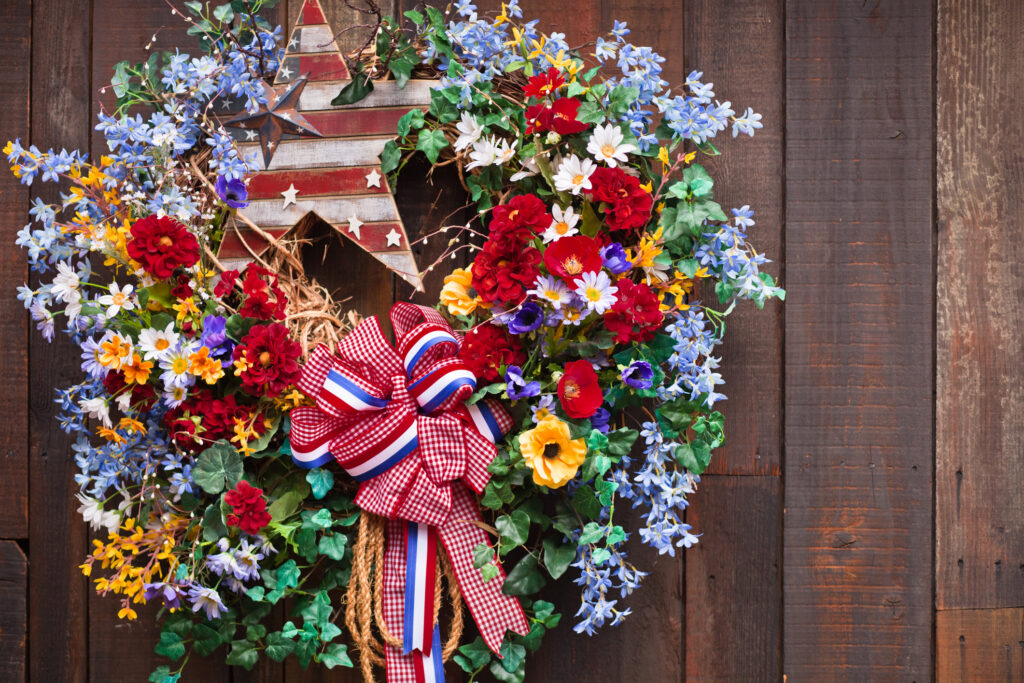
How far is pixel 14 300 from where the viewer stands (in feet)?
4.63

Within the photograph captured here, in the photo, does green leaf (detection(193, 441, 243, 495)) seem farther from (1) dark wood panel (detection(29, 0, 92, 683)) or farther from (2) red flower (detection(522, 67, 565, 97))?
(2) red flower (detection(522, 67, 565, 97))

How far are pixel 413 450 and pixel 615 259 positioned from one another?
0.42 meters

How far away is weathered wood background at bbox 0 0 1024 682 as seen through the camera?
1357mm

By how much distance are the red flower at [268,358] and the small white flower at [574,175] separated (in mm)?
470

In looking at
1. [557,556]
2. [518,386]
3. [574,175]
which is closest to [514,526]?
[557,556]

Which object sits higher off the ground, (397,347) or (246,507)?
(397,347)

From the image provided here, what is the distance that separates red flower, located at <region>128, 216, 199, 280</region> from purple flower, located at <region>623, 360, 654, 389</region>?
0.67 m

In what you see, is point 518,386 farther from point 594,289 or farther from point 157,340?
point 157,340

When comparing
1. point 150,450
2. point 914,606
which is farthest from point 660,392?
point 150,450

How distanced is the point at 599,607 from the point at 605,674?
0.91ft

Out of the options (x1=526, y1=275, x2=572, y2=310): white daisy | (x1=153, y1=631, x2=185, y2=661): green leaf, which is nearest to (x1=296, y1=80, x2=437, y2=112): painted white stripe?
(x1=526, y1=275, x2=572, y2=310): white daisy

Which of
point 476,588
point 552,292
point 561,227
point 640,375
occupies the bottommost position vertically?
point 476,588

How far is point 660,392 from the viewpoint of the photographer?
117cm

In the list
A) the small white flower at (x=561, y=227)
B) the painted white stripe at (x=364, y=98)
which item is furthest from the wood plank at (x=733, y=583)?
the painted white stripe at (x=364, y=98)
